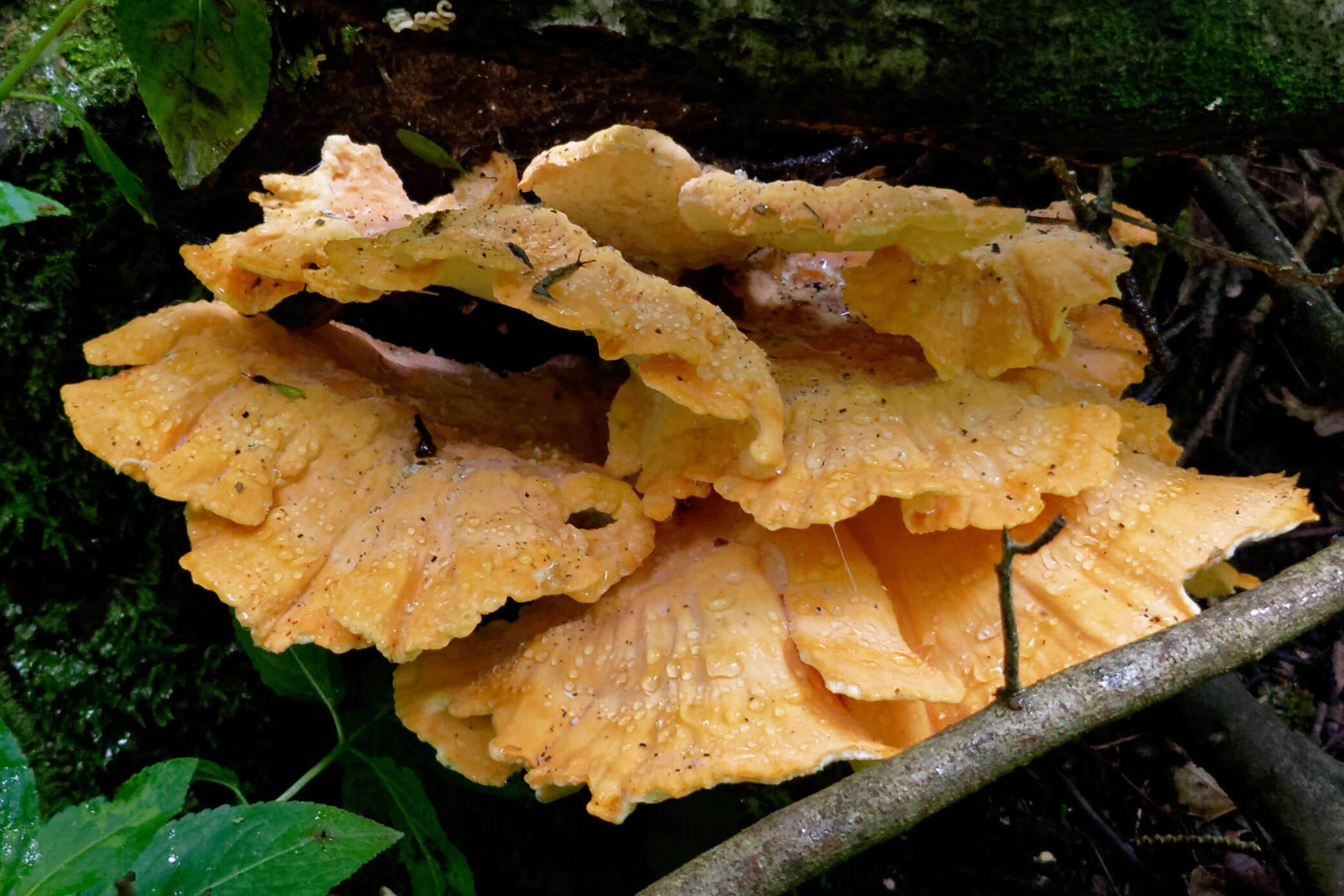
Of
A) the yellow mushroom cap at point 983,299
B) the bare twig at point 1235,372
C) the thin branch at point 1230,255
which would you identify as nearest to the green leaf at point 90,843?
the yellow mushroom cap at point 983,299

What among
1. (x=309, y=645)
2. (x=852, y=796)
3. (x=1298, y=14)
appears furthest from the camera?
(x=309, y=645)

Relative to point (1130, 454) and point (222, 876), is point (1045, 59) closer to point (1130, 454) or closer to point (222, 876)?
point (1130, 454)

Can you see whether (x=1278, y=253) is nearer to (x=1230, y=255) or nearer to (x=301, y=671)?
(x=1230, y=255)

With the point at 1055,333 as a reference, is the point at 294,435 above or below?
below

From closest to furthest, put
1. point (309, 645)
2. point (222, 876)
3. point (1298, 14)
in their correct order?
point (222, 876) < point (1298, 14) < point (309, 645)

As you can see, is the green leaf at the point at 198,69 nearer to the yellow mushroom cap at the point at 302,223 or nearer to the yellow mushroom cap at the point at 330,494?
the yellow mushroom cap at the point at 302,223

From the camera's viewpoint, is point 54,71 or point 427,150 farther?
point 427,150

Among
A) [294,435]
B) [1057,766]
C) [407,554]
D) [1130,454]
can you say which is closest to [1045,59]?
[1130,454]

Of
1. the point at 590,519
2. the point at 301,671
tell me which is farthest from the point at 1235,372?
the point at 301,671
